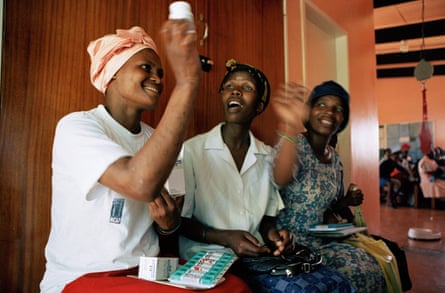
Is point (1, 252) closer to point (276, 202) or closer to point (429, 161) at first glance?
point (276, 202)

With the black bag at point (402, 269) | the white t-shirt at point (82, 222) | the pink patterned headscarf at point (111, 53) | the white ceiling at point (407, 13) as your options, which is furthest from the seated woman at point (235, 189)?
the white ceiling at point (407, 13)

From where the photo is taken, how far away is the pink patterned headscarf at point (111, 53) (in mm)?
1203

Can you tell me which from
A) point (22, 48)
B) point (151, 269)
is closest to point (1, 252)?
point (151, 269)

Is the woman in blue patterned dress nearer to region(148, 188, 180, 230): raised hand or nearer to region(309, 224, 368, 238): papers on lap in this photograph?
region(309, 224, 368, 238): papers on lap

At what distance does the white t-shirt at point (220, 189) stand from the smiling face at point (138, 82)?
47 centimetres

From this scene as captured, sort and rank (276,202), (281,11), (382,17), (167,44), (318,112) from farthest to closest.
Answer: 1. (382,17)
2. (281,11)
3. (318,112)
4. (276,202)
5. (167,44)

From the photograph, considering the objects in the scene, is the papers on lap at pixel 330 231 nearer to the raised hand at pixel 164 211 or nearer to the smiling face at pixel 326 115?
the smiling face at pixel 326 115

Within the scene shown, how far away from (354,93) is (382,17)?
11.3 ft

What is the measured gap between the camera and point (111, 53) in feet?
3.97

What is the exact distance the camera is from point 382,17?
646 cm

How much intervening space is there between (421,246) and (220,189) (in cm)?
468

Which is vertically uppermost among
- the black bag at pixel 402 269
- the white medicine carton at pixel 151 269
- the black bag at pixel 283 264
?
the white medicine carton at pixel 151 269

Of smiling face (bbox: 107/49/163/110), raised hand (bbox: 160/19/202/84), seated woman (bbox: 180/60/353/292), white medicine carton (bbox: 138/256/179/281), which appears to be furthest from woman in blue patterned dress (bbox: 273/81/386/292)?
white medicine carton (bbox: 138/256/179/281)

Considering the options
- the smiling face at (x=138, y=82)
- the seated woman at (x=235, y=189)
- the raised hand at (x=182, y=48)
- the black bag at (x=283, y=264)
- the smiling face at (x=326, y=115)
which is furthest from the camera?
the smiling face at (x=326, y=115)
